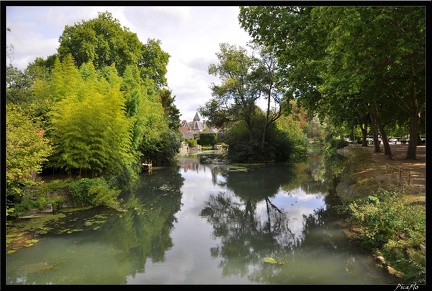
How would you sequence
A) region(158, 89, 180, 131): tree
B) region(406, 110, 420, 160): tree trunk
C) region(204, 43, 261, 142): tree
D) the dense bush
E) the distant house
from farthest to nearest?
the distant house → region(158, 89, 180, 131): tree → region(204, 43, 261, 142): tree → region(406, 110, 420, 160): tree trunk → the dense bush

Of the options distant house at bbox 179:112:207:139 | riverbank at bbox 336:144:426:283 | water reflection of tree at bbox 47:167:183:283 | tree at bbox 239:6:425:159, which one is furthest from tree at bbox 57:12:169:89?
distant house at bbox 179:112:207:139

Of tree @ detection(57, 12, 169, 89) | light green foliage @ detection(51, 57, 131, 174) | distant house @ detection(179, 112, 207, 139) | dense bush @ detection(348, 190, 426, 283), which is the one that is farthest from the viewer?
distant house @ detection(179, 112, 207, 139)

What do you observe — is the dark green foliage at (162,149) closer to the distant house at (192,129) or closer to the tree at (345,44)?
the tree at (345,44)

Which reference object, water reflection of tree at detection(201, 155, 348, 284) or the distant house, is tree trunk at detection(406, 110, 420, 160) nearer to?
water reflection of tree at detection(201, 155, 348, 284)

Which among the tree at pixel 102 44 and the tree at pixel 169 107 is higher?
the tree at pixel 102 44

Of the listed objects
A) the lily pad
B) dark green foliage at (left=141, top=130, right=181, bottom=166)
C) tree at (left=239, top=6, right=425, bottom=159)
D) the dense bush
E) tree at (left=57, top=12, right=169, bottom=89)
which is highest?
tree at (left=57, top=12, right=169, bottom=89)

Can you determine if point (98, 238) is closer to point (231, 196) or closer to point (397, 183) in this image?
point (231, 196)

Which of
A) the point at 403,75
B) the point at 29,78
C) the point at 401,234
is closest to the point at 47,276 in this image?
the point at 401,234

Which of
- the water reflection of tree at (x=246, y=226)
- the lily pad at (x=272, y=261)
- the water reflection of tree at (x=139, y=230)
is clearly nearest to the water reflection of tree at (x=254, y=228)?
the water reflection of tree at (x=246, y=226)

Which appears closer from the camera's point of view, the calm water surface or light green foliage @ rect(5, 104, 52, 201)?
the calm water surface

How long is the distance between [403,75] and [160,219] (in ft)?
30.7

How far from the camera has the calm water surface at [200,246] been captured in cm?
596

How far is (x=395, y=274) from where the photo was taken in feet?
18.2

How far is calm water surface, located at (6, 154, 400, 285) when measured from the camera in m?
5.96
